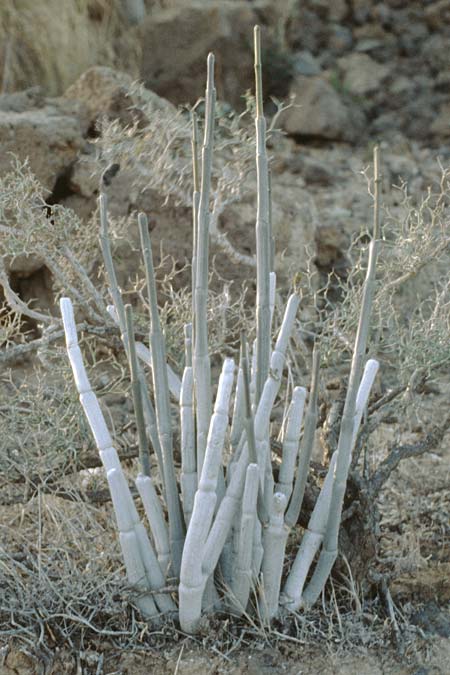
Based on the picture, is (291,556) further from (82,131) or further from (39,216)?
(82,131)

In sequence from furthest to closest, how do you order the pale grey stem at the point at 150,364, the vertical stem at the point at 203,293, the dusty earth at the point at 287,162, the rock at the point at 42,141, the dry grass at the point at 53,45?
the dry grass at the point at 53,45, the rock at the point at 42,141, the pale grey stem at the point at 150,364, the dusty earth at the point at 287,162, the vertical stem at the point at 203,293

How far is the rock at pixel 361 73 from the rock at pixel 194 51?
2.41 ft

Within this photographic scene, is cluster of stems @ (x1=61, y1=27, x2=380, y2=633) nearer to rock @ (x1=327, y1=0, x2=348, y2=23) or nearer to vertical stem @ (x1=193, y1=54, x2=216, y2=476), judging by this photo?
vertical stem @ (x1=193, y1=54, x2=216, y2=476)

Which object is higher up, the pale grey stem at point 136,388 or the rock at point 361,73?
the pale grey stem at point 136,388

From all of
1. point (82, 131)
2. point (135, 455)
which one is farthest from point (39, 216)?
point (82, 131)

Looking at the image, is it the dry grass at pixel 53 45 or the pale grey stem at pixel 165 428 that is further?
the dry grass at pixel 53 45

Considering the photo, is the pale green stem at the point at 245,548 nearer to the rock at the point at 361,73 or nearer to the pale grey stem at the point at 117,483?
the pale grey stem at the point at 117,483

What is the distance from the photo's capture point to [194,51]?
19.9ft

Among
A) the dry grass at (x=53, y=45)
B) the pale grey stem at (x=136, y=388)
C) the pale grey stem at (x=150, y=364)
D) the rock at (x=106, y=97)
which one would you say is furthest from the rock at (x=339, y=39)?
the pale grey stem at (x=136, y=388)

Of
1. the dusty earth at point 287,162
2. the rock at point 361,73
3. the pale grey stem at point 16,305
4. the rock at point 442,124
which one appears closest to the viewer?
the dusty earth at point 287,162

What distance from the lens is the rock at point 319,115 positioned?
6004 millimetres

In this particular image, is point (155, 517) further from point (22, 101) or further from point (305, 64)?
point (305, 64)

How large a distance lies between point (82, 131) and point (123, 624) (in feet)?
7.60

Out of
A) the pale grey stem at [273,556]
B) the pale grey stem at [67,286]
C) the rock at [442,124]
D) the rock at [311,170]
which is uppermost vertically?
the pale grey stem at [67,286]
